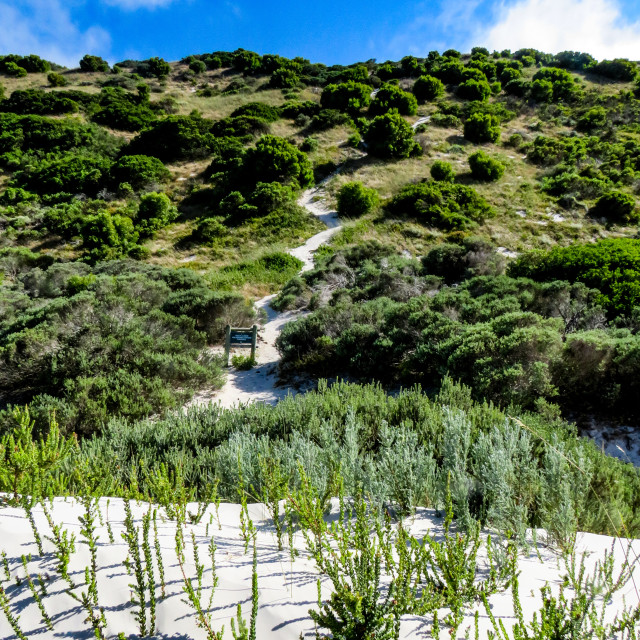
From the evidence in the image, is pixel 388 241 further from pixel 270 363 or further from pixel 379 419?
pixel 379 419

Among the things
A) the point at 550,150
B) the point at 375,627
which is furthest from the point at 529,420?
the point at 550,150

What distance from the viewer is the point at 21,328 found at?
916cm

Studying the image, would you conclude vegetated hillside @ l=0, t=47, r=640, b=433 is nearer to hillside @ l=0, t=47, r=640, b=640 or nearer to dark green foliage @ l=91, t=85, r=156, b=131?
hillside @ l=0, t=47, r=640, b=640

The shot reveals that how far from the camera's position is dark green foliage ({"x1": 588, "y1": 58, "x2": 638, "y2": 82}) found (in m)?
39.2

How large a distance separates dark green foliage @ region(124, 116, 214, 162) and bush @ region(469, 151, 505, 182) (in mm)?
17371

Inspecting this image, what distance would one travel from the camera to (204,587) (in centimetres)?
184

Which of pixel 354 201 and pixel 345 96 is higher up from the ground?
pixel 345 96

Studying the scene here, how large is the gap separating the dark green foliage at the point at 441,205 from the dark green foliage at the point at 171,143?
14.7 m

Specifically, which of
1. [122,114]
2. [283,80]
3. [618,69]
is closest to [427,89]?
[283,80]

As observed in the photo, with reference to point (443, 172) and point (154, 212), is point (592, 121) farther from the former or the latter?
point (154, 212)

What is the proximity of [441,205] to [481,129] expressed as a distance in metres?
12.2

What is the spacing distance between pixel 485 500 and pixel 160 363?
6.58 meters

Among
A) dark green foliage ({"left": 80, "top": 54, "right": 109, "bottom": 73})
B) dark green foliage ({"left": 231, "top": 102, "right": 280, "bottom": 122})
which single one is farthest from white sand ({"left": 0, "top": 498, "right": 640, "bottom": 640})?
dark green foliage ({"left": 80, "top": 54, "right": 109, "bottom": 73})

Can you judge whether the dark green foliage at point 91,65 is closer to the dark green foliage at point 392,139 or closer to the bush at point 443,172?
the dark green foliage at point 392,139
